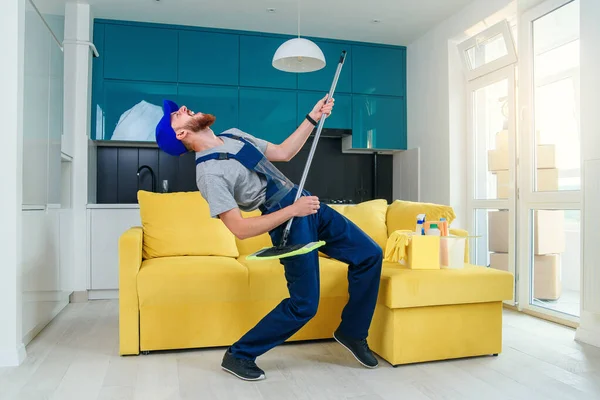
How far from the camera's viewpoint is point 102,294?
14.4ft

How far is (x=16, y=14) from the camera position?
2574 mm

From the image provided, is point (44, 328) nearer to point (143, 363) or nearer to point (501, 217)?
point (143, 363)

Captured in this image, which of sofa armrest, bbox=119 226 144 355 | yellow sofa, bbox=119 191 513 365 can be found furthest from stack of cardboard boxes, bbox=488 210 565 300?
sofa armrest, bbox=119 226 144 355

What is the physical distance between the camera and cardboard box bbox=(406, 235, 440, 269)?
2.63 metres

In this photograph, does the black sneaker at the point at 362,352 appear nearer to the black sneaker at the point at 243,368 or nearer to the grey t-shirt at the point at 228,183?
the black sneaker at the point at 243,368

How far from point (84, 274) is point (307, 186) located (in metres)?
2.32

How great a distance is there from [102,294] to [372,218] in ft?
8.05

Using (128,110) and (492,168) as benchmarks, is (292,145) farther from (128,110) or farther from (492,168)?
(128,110)

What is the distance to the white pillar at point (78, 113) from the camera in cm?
431

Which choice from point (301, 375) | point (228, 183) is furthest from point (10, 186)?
point (301, 375)

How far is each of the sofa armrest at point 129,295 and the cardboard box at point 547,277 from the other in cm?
276

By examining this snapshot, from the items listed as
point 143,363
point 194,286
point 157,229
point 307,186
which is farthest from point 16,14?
point 307,186

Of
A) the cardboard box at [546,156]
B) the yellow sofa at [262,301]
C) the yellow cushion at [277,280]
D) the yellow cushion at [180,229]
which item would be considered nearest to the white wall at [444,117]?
the cardboard box at [546,156]

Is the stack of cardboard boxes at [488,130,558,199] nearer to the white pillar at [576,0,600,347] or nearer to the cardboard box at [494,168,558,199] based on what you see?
the cardboard box at [494,168,558,199]
